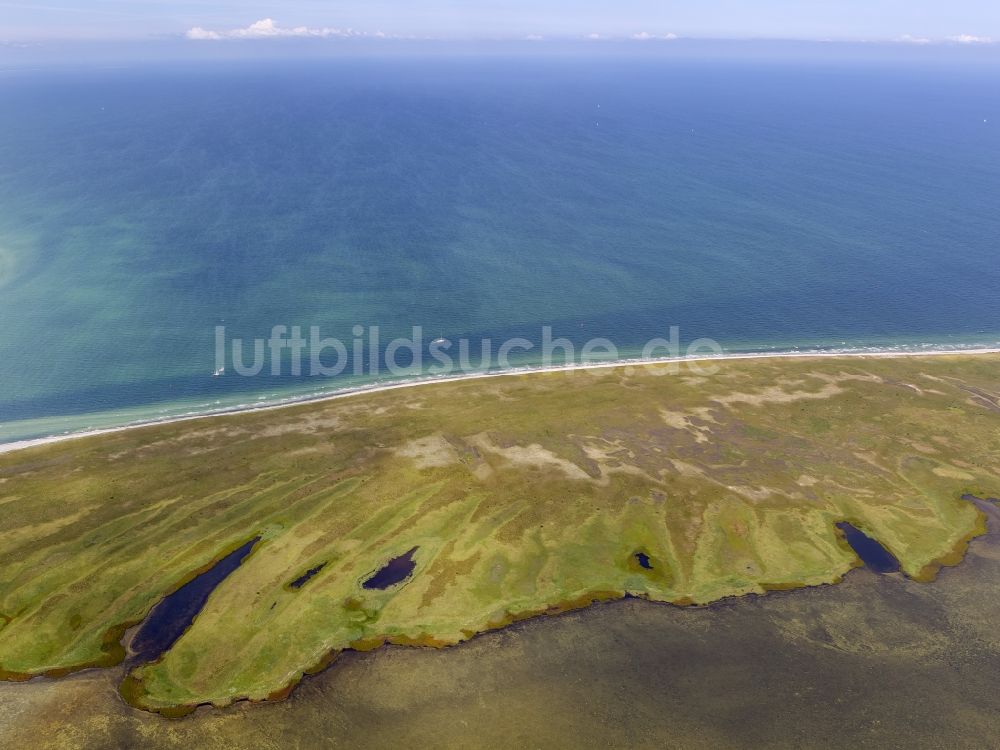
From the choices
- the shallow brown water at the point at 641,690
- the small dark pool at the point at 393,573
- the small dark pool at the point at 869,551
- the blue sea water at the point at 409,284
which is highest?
the blue sea water at the point at 409,284

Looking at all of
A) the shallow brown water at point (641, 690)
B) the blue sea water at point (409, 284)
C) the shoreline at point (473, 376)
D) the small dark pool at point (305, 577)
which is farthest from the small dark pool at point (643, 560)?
the blue sea water at point (409, 284)

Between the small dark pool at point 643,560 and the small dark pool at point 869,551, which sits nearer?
the small dark pool at point 643,560

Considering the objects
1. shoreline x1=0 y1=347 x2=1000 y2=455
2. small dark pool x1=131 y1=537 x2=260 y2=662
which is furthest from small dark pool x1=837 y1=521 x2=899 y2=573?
small dark pool x1=131 y1=537 x2=260 y2=662

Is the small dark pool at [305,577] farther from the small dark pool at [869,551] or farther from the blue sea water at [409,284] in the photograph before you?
the small dark pool at [869,551]

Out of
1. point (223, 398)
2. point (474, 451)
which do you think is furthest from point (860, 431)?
point (223, 398)

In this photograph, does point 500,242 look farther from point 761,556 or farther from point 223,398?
point 761,556

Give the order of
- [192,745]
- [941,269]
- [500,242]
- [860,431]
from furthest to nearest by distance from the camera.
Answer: [500,242]
[941,269]
[860,431]
[192,745]

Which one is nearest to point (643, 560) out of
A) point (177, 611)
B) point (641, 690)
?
point (641, 690)
